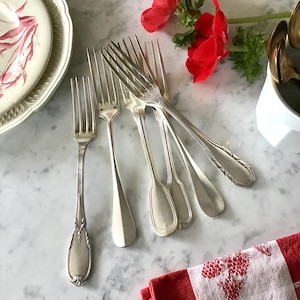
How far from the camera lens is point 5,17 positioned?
731mm

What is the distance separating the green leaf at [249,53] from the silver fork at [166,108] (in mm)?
93

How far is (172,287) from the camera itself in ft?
1.89

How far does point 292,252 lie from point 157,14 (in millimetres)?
309

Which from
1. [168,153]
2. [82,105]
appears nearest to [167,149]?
[168,153]

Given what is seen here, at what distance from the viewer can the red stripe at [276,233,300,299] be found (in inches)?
22.6

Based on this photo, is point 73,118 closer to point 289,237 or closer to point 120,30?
point 120,30

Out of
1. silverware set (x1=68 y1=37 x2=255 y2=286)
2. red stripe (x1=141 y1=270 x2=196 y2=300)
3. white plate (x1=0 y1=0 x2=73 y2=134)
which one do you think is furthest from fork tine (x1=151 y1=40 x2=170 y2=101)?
red stripe (x1=141 y1=270 x2=196 y2=300)

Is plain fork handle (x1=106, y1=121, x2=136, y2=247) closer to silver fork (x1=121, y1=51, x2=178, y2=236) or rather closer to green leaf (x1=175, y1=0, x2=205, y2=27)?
silver fork (x1=121, y1=51, x2=178, y2=236)

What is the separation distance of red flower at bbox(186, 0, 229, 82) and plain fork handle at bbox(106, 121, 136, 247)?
0.48ft

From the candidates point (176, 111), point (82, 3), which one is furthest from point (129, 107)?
point (82, 3)

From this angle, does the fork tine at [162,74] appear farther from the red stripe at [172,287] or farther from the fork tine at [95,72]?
the red stripe at [172,287]

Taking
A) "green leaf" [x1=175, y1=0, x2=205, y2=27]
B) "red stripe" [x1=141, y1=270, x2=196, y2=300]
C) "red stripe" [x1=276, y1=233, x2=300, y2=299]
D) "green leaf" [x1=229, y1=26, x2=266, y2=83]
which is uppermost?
"green leaf" [x1=175, y1=0, x2=205, y2=27]

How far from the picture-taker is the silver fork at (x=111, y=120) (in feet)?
2.01

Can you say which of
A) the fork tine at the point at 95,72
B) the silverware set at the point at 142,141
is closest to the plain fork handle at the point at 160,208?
the silverware set at the point at 142,141
